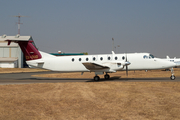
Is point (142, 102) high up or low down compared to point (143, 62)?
down

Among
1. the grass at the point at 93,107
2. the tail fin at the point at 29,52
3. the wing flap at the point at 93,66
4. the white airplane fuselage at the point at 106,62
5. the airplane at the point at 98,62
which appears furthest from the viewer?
the tail fin at the point at 29,52

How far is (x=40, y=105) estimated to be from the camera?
431 inches

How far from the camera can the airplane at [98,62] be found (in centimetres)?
2333

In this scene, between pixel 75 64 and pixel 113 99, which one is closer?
pixel 113 99

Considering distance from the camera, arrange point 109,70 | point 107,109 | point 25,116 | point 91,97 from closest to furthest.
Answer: point 25,116 < point 107,109 < point 91,97 < point 109,70

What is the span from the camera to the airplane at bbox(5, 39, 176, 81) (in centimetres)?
2333

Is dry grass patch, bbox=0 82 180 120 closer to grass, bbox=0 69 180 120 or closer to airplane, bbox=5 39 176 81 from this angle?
grass, bbox=0 69 180 120

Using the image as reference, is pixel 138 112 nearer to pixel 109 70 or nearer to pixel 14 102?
pixel 14 102

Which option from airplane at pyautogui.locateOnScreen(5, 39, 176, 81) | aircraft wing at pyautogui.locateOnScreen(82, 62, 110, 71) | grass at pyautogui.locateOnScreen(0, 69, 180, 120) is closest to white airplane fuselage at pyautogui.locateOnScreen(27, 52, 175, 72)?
airplane at pyautogui.locateOnScreen(5, 39, 176, 81)

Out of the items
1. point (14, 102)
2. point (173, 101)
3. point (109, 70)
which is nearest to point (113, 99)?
point (173, 101)

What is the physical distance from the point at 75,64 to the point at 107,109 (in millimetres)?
16019

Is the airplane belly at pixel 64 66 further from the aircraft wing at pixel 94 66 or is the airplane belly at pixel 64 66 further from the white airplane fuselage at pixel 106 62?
the aircraft wing at pixel 94 66

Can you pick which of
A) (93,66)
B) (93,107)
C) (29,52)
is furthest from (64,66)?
(93,107)

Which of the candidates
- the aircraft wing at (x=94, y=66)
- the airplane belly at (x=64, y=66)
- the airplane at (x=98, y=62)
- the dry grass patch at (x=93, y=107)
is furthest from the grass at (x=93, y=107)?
the airplane belly at (x=64, y=66)
